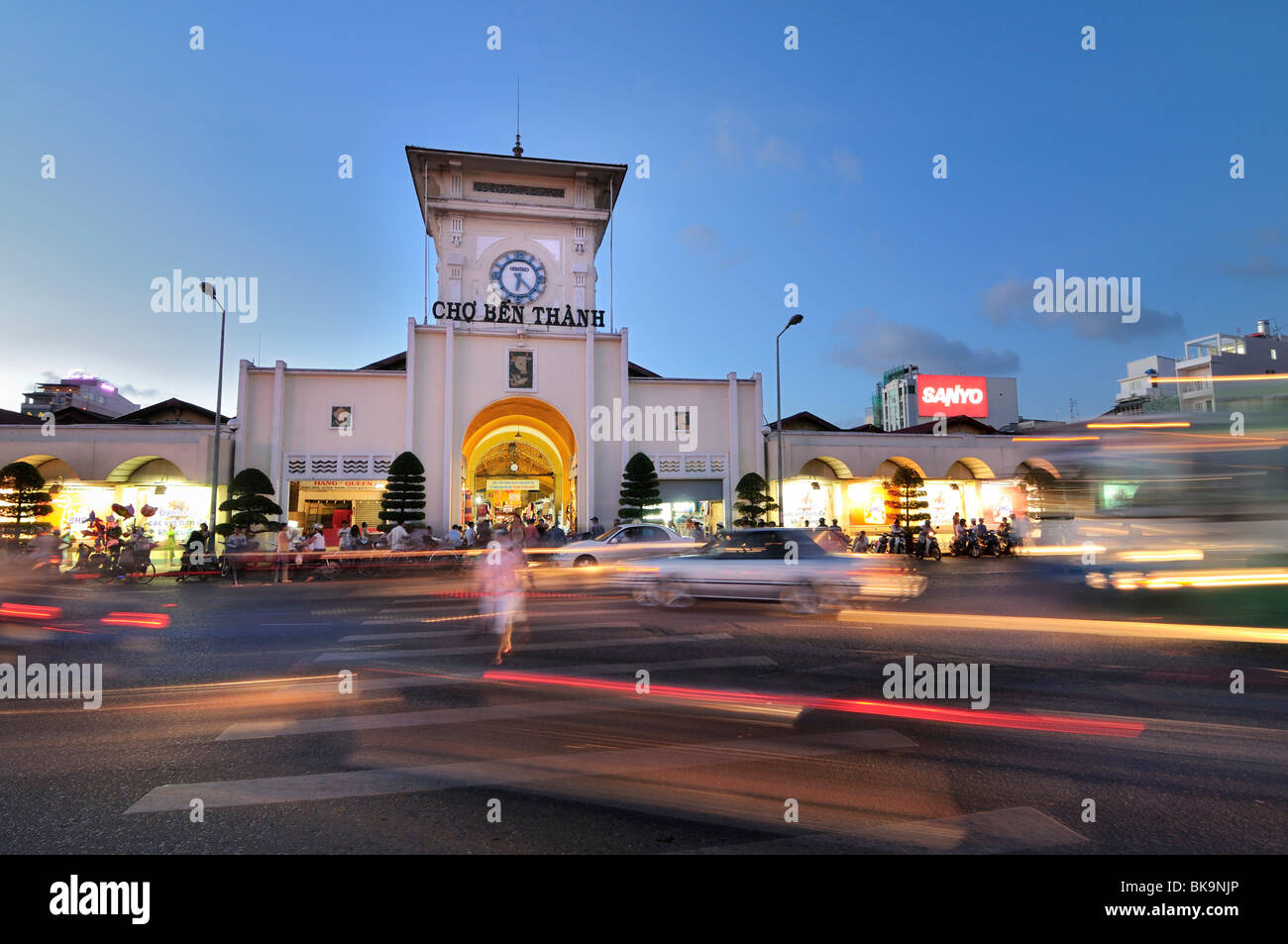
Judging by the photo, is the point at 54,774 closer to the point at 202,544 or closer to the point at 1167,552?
the point at 1167,552

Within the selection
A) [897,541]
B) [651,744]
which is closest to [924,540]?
[897,541]

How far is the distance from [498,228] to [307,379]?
532 inches

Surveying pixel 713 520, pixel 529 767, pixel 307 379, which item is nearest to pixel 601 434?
pixel 713 520

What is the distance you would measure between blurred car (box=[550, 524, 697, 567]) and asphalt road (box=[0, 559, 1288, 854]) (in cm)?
828

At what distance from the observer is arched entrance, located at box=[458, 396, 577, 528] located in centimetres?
3303

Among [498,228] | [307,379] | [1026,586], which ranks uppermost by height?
[498,228]

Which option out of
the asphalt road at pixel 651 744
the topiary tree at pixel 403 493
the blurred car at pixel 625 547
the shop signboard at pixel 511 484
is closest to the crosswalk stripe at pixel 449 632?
the asphalt road at pixel 651 744

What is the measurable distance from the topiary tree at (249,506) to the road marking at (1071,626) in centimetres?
2208

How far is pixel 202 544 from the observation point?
22.9 meters

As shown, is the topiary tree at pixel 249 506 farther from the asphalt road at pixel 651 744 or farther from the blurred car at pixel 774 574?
the blurred car at pixel 774 574

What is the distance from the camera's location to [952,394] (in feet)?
180

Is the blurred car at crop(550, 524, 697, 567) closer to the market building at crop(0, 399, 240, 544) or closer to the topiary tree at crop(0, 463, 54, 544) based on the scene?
the market building at crop(0, 399, 240, 544)
